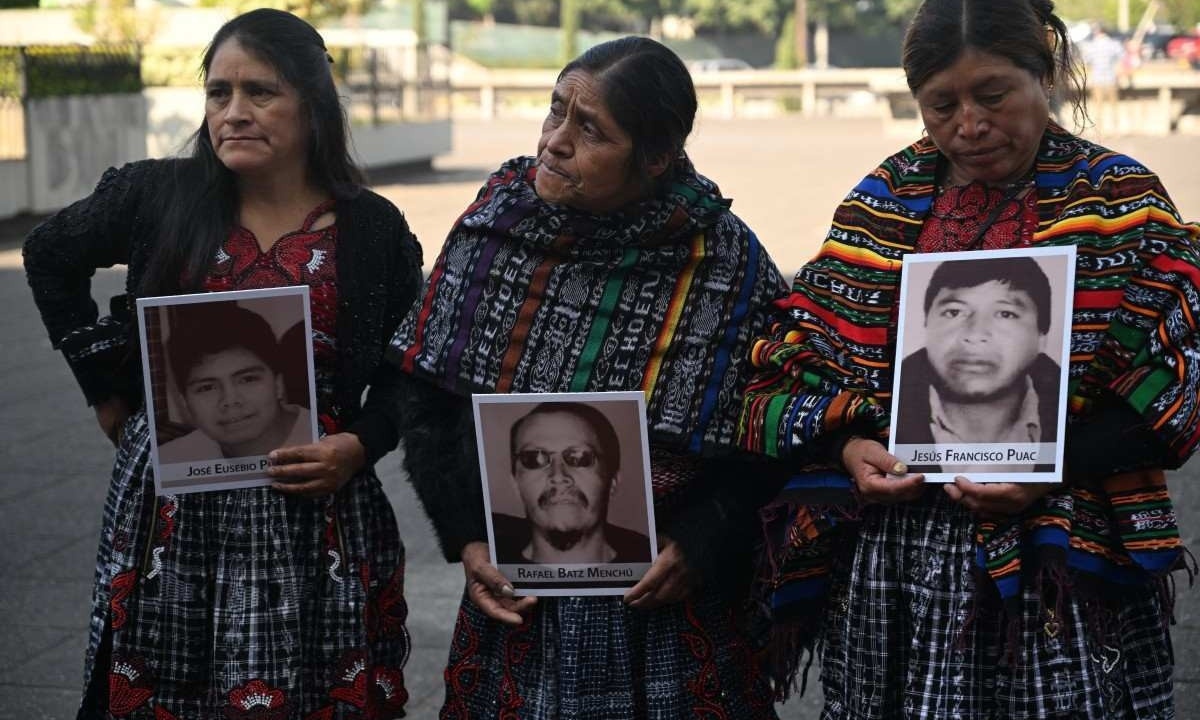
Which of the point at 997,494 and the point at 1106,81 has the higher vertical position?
the point at 997,494

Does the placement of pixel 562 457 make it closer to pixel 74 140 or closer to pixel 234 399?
pixel 234 399

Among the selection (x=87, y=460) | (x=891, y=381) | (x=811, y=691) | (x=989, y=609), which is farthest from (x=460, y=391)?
(x=87, y=460)

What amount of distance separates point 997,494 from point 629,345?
0.71 metres

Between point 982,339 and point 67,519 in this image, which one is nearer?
point 982,339

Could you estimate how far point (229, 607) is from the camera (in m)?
3.13

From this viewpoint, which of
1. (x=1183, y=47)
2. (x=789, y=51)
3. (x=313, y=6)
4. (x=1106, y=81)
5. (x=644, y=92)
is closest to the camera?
(x=644, y=92)

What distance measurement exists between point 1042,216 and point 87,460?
5.72 metres

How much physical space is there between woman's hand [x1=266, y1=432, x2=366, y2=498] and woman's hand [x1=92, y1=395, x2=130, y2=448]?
1.56ft

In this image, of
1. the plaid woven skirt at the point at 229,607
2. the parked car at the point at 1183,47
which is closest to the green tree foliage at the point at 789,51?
the parked car at the point at 1183,47

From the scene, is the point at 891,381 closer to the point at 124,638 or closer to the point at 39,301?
the point at 124,638

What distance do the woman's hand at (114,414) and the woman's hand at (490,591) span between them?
35.3 inches

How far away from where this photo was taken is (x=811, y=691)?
184 inches

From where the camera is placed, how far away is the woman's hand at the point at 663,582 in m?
2.88

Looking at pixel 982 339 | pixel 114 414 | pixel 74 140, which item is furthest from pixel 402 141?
pixel 982 339
